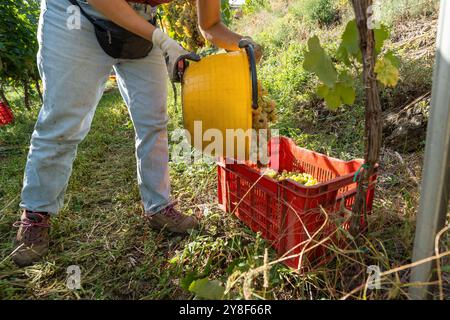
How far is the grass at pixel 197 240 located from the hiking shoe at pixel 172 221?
53 mm

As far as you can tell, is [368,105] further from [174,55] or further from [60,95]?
[60,95]

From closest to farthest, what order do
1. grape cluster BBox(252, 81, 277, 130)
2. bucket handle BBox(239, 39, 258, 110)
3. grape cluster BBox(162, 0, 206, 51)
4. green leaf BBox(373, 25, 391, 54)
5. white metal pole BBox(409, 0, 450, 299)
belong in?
white metal pole BBox(409, 0, 450, 299) < green leaf BBox(373, 25, 391, 54) < bucket handle BBox(239, 39, 258, 110) < grape cluster BBox(252, 81, 277, 130) < grape cluster BBox(162, 0, 206, 51)

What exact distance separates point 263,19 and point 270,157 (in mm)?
8573

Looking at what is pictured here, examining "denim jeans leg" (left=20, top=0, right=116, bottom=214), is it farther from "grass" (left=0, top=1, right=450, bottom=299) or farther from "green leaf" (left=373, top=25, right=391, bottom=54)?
"green leaf" (left=373, top=25, right=391, bottom=54)

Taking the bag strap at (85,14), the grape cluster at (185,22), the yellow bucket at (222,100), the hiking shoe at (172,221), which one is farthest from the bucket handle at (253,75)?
the grape cluster at (185,22)

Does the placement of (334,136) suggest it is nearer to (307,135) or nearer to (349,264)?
(307,135)

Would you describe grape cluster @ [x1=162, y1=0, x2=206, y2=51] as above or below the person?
above

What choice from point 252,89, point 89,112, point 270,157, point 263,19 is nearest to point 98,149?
point 89,112

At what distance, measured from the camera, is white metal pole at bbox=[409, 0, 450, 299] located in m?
0.91

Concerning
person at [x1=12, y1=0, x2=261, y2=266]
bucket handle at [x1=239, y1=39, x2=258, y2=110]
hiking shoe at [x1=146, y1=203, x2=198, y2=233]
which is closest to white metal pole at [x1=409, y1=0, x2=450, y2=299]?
bucket handle at [x1=239, y1=39, x2=258, y2=110]

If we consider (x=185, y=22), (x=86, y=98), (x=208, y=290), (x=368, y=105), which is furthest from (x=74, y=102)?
(x=185, y=22)

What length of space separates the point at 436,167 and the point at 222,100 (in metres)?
0.77

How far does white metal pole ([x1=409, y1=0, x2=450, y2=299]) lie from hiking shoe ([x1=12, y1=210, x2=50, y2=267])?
1.65 meters

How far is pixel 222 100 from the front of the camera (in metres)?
1.37
